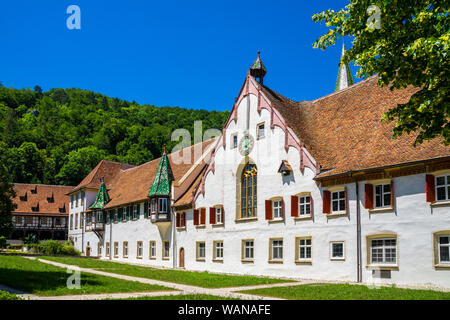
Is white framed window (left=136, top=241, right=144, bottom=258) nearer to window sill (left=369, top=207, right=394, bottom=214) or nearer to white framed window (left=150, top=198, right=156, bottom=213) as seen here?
white framed window (left=150, top=198, right=156, bottom=213)

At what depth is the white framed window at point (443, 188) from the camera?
2131 cm

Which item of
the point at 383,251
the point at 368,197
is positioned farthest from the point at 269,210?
the point at 383,251

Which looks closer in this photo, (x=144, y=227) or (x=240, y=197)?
(x=240, y=197)

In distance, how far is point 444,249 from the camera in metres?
21.2

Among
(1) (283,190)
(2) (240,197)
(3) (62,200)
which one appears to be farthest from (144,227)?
(3) (62,200)

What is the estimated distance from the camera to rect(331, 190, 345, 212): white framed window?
25761 mm

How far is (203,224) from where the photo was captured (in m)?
36.0

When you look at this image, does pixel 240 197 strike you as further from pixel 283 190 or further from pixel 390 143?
pixel 390 143

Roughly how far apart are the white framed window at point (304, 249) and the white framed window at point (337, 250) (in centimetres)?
168

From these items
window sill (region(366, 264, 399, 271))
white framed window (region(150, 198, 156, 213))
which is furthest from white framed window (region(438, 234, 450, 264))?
white framed window (region(150, 198, 156, 213))

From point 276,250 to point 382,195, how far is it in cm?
831

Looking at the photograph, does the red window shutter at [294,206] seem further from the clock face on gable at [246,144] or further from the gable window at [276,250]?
the clock face on gable at [246,144]

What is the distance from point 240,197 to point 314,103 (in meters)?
8.67

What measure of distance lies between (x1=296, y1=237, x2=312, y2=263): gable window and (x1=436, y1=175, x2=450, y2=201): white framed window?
26.3 feet
